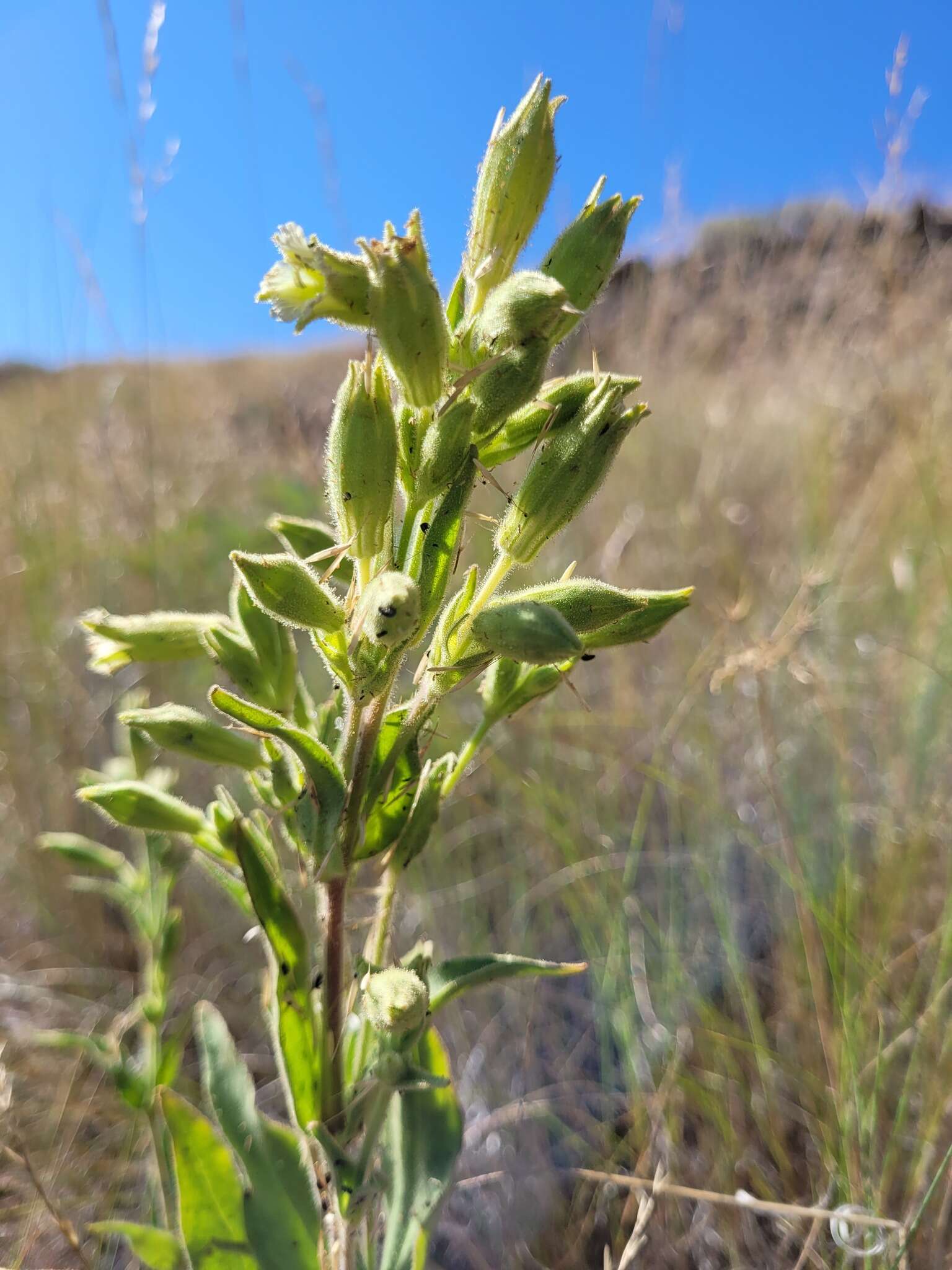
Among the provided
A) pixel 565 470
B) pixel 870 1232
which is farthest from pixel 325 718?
pixel 870 1232

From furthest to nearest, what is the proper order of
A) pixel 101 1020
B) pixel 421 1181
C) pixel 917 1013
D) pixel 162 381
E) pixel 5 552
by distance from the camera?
pixel 162 381, pixel 5 552, pixel 101 1020, pixel 917 1013, pixel 421 1181

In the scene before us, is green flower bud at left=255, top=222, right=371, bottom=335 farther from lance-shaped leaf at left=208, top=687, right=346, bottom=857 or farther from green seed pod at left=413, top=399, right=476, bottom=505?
lance-shaped leaf at left=208, top=687, right=346, bottom=857

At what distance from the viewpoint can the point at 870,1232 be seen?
1.54 meters

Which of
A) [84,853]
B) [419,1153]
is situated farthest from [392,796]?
[84,853]

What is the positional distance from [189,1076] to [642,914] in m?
1.31

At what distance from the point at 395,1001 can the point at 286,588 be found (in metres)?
0.48

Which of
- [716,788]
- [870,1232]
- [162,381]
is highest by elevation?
[162,381]

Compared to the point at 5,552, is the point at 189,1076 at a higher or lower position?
lower

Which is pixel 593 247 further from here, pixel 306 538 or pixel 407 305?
pixel 306 538

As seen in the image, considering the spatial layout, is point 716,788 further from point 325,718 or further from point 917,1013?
point 325,718

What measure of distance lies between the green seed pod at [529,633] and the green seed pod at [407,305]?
1.03 ft

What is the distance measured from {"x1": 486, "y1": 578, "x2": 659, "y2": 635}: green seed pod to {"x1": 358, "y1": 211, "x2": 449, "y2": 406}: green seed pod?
305 millimetres

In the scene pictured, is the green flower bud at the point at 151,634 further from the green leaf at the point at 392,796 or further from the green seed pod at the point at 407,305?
the green seed pod at the point at 407,305

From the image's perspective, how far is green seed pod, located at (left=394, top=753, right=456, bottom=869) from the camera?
3.71ft
